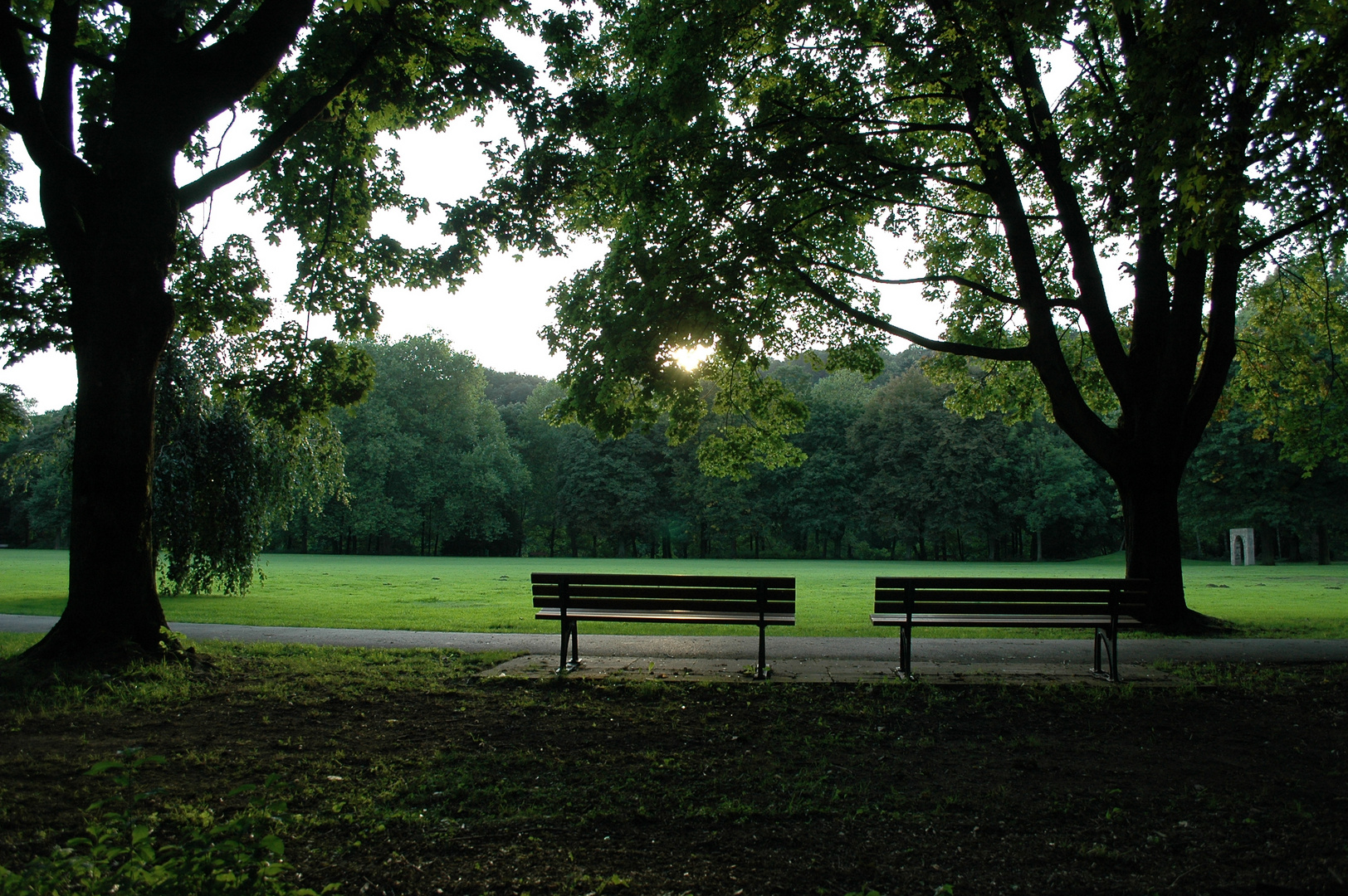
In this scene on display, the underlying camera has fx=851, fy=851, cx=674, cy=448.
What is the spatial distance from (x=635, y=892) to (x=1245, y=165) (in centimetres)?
743

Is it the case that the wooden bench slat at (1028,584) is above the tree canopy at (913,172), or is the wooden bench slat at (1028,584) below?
below

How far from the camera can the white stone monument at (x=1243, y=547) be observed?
4533 centimetres

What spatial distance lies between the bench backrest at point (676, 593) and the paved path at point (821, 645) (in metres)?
1.12

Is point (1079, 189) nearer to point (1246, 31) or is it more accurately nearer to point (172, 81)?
point (1246, 31)

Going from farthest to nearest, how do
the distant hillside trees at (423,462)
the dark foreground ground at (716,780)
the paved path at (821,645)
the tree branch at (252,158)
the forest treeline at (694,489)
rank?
the distant hillside trees at (423,462) < the forest treeline at (694,489) < the paved path at (821,645) < the tree branch at (252,158) < the dark foreground ground at (716,780)

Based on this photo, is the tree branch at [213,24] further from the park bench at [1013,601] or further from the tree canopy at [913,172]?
the park bench at [1013,601]

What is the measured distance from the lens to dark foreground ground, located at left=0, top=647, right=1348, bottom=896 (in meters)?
3.50

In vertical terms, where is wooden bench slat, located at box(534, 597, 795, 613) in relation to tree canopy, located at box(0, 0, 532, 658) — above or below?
below

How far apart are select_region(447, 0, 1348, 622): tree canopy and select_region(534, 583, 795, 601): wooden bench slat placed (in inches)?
105

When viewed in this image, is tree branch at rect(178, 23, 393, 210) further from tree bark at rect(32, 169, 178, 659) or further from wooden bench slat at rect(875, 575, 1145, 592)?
wooden bench slat at rect(875, 575, 1145, 592)

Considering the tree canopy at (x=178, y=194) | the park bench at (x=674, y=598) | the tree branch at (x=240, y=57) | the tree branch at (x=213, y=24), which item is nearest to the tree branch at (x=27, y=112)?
the tree canopy at (x=178, y=194)

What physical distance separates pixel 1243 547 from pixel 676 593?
4998 cm

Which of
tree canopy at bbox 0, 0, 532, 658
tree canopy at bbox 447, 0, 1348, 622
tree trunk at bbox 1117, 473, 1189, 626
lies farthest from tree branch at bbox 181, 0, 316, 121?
tree trunk at bbox 1117, 473, 1189, 626

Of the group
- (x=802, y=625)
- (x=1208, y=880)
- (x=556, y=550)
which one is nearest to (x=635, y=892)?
(x=1208, y=880)
